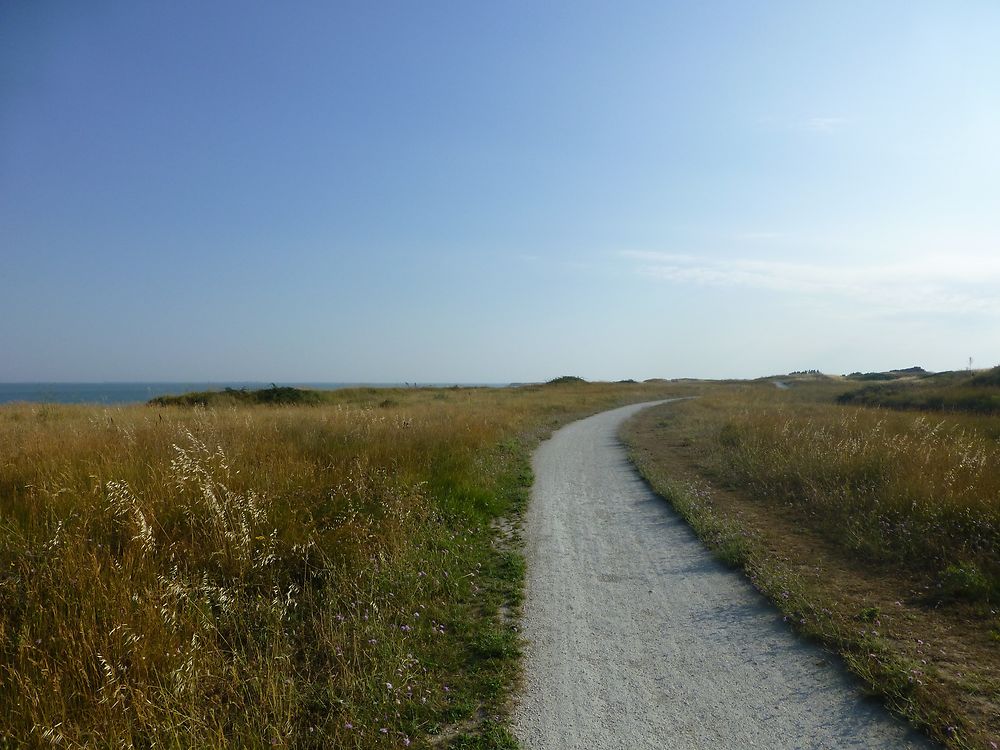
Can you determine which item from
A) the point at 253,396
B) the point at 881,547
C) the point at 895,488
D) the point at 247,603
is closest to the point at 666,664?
the point at 247,603

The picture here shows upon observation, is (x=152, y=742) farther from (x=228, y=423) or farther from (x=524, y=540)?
(x=228, y=423)

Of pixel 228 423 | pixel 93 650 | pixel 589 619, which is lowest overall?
pixel 589 619

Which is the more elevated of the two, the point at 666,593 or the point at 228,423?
the point at 228,423

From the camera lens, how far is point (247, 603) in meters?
4.62

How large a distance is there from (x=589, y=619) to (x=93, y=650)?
12.7 feet

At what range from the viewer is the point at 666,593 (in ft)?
18.3

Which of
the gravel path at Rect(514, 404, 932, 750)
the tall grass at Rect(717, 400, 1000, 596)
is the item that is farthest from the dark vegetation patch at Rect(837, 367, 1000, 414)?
the gravel path at Rect(514, 404, 932, 750)

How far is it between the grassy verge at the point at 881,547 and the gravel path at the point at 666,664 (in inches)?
Result: 12.3

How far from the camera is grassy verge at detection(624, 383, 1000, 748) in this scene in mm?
3852

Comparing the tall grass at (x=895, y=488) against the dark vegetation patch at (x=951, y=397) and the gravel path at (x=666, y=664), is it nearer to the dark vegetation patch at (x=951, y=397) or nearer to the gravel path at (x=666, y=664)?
the gravel path at (x=666, y=664)

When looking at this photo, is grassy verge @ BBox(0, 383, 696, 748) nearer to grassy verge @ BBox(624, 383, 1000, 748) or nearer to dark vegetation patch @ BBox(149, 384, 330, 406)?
grassy verge @ BBox(624, 383, 1000, 748)

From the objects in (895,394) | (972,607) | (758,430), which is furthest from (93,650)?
(895,394)

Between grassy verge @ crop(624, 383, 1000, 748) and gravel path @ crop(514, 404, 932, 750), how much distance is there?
0.31m

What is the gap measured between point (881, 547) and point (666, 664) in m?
4.06
